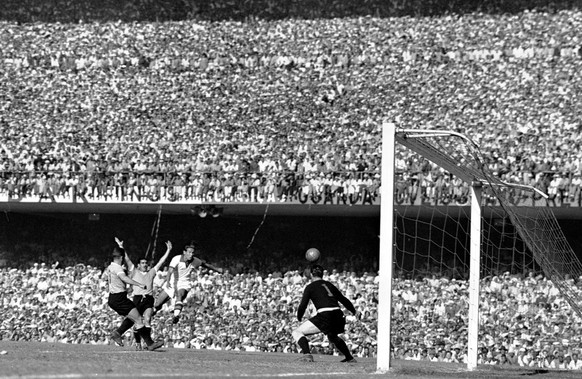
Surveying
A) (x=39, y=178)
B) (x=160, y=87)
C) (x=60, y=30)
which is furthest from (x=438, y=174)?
(x=60, y=30)

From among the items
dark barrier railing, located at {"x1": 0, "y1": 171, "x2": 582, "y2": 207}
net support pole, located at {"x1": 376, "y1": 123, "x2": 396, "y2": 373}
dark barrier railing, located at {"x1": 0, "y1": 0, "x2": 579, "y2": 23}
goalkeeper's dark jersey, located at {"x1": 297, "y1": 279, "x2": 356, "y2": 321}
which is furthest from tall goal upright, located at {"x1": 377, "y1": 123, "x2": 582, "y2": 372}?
dark barrier railing, located at {"x1": 0, "y1": 0, "x2": 579, "y2": 23}

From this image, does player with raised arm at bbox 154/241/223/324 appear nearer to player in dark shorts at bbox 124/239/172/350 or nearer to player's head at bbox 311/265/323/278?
player in dark shorts at bbox 124/239/172/350

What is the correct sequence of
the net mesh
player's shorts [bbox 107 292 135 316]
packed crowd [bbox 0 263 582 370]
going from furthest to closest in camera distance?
packed crowd [bbox 0 263 582 370] < player's shorts [bbox 107 292 135 316] < the net mesh

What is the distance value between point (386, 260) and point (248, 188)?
20250 mm

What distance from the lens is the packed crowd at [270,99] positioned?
35.6 m

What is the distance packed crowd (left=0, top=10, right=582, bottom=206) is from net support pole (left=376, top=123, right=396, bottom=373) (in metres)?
17.8

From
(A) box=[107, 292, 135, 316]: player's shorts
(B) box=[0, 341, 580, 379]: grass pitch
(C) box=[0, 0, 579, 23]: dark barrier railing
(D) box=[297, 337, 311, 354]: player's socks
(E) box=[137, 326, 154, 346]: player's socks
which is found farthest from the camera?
(C) box=[0, 0, 579, 23]: dark barrier railing

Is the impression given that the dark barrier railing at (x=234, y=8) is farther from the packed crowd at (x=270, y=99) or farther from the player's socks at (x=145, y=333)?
the player's socks at (x=145, y=333)

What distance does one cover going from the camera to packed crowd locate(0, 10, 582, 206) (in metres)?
35.6

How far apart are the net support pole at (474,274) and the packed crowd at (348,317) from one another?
5.67 meters

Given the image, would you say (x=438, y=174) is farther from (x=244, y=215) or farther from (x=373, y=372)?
(x=373, y=372)

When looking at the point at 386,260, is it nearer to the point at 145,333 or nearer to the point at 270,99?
the point at 145,333

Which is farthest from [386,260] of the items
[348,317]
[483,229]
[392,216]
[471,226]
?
[348,317]

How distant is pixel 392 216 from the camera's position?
587 inches
